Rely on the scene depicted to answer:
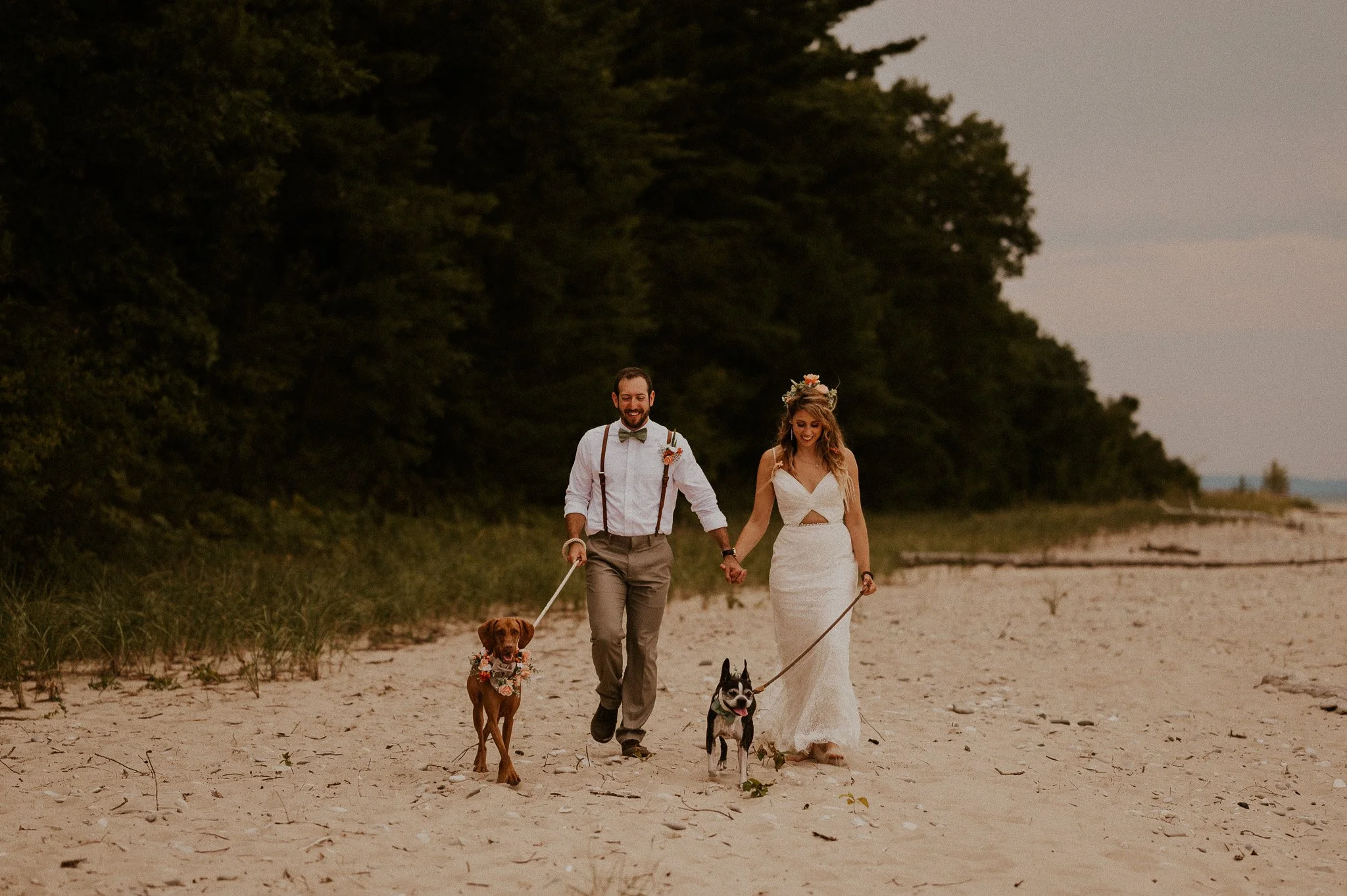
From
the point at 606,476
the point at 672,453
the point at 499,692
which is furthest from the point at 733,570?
the point at 499,692

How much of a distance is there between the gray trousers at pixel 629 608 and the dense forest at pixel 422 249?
313 inches

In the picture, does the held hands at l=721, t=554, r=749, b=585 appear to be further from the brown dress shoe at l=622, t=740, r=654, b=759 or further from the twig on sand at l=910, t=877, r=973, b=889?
the twig on sand at l=910, t=877, r=973, b=889

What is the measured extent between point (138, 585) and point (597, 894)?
867cm

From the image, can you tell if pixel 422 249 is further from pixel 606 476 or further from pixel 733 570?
pixel 733 570

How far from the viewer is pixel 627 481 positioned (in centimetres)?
727

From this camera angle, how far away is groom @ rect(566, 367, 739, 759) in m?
7.24

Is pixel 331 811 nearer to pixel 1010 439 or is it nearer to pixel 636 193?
pixel 636 193

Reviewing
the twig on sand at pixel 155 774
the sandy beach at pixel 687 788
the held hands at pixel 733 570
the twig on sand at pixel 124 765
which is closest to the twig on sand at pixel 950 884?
the sandy beach at pixel 687 788

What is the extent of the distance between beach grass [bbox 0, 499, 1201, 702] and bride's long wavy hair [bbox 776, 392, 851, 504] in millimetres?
4594

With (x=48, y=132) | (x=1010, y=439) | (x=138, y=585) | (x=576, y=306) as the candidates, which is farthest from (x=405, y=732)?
(x=1010, y=439)

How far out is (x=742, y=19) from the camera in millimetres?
32344

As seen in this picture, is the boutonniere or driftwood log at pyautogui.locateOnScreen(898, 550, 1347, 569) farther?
driftwood log at pyautogui.locateOnScreen(898, 550, 1347, 569)

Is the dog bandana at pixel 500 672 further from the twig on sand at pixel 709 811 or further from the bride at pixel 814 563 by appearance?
the bride at pixel 814 563

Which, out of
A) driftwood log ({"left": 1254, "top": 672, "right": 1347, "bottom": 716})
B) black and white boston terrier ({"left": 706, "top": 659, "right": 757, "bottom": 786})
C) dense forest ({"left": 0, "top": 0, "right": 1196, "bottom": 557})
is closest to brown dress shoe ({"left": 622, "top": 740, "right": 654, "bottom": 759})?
black and white boston terrier ({"left": 706, "top": 659, "right": 757, "bottom": 786})
